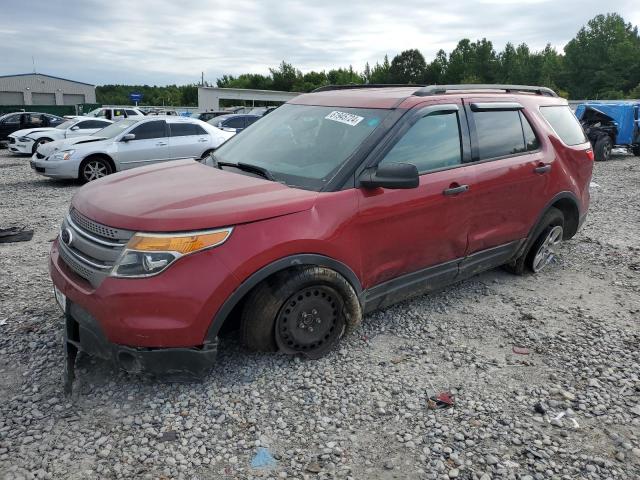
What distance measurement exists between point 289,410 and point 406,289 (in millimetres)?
1331

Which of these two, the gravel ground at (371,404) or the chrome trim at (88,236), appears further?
the chrome trim at (88,236)

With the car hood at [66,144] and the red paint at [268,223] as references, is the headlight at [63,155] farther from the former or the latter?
the red paint at [268,223]

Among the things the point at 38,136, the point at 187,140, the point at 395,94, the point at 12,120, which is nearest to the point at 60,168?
the point at 187,140

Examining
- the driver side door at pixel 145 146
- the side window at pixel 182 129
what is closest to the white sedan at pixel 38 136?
the side window at pixel 182 129

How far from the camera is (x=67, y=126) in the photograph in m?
17.5

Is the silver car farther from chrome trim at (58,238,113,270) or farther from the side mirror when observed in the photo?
the side mirror

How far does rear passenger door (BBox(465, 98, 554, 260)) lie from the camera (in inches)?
159

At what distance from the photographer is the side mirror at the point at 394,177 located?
10.3ft

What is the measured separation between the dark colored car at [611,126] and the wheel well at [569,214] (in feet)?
40.6

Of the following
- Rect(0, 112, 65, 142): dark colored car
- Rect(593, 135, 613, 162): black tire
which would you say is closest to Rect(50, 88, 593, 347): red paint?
Rect(593, 135, 613, 162): black tire

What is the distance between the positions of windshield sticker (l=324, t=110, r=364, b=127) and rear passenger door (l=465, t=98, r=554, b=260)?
1002 millimetres

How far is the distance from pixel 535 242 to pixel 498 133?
4.20 feet

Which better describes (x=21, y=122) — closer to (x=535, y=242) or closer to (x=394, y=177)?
(x=535, y=242)

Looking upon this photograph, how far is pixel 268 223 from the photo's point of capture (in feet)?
9.55
